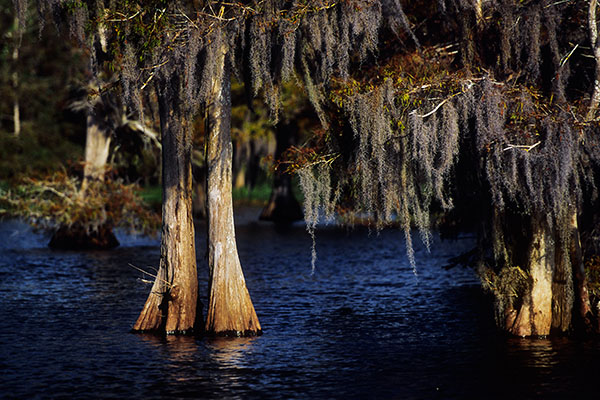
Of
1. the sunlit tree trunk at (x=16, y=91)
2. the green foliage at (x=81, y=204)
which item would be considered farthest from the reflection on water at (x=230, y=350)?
the sunlit tree trunk at (x=16, y=91)

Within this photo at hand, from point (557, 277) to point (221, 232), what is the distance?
647 centimetres

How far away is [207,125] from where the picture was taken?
20.3m

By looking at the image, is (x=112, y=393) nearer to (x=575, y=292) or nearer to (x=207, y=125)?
(x=207, y=125)

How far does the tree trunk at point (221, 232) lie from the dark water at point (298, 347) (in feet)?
1.80

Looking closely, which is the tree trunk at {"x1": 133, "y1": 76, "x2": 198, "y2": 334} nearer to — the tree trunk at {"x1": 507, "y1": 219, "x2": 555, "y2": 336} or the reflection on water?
the reflection on water

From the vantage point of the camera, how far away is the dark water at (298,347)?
16.9m

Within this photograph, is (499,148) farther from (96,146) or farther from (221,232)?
(96,146)

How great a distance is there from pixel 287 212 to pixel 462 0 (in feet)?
127

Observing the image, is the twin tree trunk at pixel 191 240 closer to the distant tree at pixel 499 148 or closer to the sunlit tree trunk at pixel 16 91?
the distant tree at pixel 499 148

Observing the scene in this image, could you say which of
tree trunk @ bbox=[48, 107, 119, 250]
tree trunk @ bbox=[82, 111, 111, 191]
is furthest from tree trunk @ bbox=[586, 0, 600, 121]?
tree trunk @ bbox=[82, 111, 111, 191]

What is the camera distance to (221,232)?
65.9 ft

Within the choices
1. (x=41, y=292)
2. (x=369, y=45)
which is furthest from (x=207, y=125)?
(x=41, y=292)

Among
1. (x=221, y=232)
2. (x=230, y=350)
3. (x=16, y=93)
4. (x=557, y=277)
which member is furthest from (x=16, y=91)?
(x=557, y=277)

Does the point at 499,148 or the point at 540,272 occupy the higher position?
the point at 499,148
